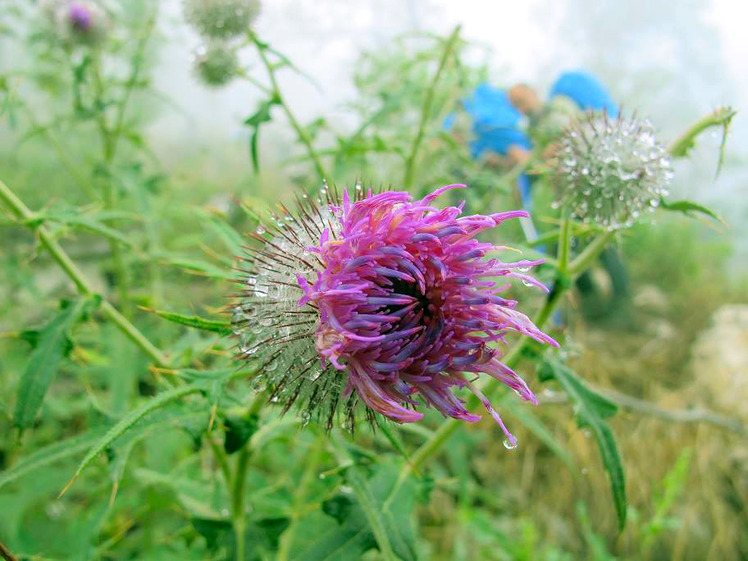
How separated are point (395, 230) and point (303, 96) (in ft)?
45.6

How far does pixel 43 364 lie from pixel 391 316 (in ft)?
3.55

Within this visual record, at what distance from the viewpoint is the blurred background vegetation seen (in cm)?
192

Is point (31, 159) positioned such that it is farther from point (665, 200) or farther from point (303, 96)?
point (303, 96)

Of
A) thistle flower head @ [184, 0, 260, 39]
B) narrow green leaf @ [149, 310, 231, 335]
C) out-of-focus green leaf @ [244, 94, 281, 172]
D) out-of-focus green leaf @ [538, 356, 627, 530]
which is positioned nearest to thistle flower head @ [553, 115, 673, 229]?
out-of-focus green leaf @ [538, 356, 627, 530]

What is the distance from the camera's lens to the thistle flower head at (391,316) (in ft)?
3.96

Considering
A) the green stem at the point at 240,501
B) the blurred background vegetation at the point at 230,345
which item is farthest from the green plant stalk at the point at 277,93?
the green stem at the point at 240,501

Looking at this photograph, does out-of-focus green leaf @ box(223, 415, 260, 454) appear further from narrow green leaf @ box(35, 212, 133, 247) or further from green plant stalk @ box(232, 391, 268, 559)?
narrow green leaf @ box(35, 212, 133, 247)

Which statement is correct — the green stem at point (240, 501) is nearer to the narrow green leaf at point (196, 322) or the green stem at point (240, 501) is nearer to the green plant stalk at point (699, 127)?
the narrow green leaf at point (196, 322)

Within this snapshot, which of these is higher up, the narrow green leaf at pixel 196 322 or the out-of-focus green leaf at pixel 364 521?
the narrow green leaf at pixel 196 322

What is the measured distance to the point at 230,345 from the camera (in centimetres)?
181

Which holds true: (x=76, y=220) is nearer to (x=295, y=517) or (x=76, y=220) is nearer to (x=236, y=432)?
(x=236, y=432)

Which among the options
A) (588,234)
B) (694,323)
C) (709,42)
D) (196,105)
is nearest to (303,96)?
(196,105)

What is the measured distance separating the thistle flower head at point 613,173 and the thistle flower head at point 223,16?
188 centimetres

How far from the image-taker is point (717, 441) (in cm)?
616
